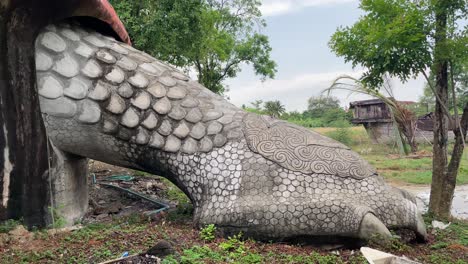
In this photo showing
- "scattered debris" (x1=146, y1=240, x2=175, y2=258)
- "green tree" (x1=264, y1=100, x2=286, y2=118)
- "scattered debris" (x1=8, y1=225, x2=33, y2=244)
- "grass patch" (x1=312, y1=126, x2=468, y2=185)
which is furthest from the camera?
"green tree" (x1=264, y1=100, x2=286, y2=118)

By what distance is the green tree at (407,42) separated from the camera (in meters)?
5.09

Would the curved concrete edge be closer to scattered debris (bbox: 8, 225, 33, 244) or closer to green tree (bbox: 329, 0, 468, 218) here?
green tree (bbox: 329, 0, 468, 218)

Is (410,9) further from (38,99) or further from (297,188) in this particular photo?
(38,99)

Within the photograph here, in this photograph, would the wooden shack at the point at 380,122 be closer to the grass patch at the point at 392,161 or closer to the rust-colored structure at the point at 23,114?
the grass patch at the point at 392,161

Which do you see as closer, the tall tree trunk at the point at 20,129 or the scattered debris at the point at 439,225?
the tall tree trunk at the point at 20,129

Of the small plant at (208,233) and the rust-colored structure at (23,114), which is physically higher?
the rust-colored structure at (23,114)

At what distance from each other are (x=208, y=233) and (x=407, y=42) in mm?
3064

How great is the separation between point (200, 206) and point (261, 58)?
16653mm

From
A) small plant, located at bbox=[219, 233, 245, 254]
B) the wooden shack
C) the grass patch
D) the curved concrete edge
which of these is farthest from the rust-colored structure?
the wooden shack

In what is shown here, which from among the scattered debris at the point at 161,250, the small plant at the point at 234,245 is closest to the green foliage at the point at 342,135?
the small plant at the point at 234,245

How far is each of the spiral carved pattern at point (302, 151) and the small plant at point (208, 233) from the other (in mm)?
800

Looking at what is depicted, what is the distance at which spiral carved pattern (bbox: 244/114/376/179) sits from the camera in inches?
159

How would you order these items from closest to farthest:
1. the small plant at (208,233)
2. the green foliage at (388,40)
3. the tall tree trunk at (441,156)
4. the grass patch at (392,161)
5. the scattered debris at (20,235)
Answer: the scattered debris at (20,235), the small plant at (208,233), the green foliage at (388,40), the tall tree trunk at (441,156), the grass patch at (392,161)

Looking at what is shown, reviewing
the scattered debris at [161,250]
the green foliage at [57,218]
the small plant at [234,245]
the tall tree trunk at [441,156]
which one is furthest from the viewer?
the tall tree trunk at [441,156]
